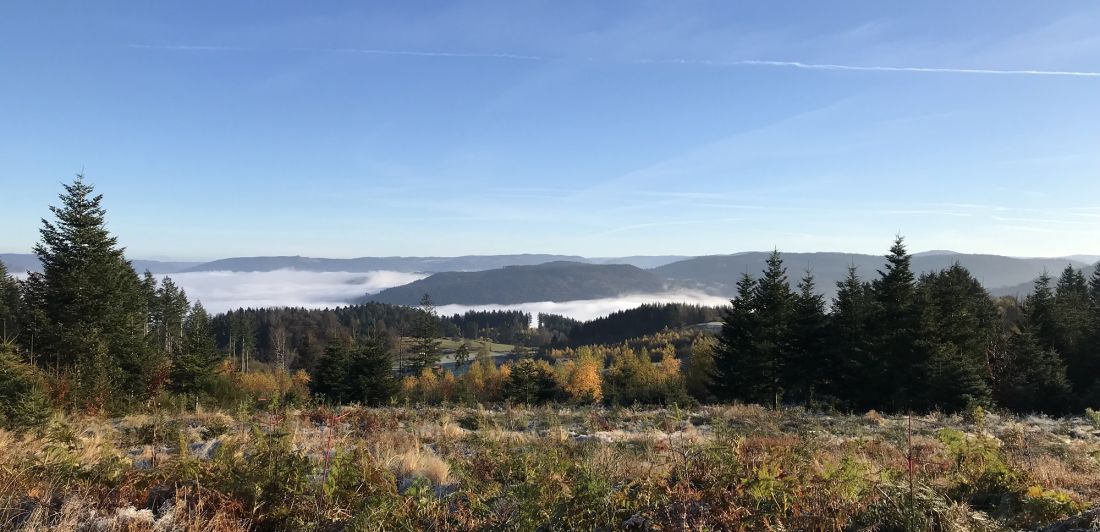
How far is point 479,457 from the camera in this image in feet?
20.8

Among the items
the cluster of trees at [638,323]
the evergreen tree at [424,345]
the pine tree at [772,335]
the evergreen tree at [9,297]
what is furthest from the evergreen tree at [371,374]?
the cluster of trees at [638,323]

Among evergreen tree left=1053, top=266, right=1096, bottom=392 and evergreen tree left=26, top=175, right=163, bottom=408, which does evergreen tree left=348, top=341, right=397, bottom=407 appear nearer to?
evergreen tree left=26, top=175, right=163, bottom=408

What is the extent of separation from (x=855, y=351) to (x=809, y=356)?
3.10 m

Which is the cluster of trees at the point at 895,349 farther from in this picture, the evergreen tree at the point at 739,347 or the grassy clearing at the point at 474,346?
the grassy clearing at the point at 474,346

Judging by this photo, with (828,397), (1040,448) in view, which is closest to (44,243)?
(1040,448)

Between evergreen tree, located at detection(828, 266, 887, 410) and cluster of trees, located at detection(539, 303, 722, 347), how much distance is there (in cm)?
13635

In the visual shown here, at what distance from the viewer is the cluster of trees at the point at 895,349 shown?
94.4 ft

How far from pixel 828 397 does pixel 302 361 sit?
10946 cm

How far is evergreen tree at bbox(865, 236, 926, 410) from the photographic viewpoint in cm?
2873

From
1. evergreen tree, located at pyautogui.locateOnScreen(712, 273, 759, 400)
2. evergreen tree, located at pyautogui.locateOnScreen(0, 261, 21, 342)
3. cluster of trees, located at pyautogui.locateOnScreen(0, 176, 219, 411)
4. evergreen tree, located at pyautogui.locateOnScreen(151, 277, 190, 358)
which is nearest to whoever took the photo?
cluster of trees, located at pyautogui.locateOnScreen(0, 176, 219, 411)

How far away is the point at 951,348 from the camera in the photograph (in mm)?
27875

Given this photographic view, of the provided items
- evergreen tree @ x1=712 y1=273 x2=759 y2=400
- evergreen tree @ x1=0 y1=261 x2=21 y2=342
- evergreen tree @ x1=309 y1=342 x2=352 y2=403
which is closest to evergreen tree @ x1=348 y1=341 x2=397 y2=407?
evergreen tree @ x1=309 y1=342 x2=352 y2=403

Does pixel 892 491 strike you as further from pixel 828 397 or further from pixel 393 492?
pixel 828 397

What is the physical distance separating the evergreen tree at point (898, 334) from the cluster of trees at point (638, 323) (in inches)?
5492
